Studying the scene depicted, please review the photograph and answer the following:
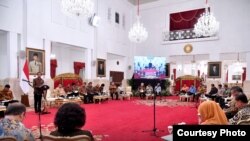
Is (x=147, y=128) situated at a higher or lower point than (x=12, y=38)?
lower

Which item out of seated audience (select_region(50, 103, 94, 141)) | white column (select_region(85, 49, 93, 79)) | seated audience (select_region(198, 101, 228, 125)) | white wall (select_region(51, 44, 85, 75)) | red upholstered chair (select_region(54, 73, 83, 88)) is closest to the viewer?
Answer: seated audience (select_region(50, 103, 94, 141))

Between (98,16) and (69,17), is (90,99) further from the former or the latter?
(98,16)

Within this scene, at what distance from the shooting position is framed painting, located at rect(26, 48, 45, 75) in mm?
9828

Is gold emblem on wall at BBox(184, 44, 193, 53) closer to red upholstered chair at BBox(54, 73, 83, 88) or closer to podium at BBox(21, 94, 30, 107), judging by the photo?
red upholstered chair at BBox(54, 73, 83, 88)

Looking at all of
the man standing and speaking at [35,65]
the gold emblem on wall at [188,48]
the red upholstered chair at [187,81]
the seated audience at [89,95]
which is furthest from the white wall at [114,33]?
the gold emblem on wall at [188,48]

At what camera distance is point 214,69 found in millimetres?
14875

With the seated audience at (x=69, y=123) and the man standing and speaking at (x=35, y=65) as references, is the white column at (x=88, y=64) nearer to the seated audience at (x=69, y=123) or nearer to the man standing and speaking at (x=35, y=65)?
the man standing and speaking at (x=35, y=65)

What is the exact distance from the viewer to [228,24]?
14523 millimetres

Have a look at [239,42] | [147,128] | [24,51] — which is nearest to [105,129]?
[147,128]

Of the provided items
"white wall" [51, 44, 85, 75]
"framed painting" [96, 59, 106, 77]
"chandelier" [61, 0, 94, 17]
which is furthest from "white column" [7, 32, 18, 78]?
"white wall" [51, 44, 85, 75]

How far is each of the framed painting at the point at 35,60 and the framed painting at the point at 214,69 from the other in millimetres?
10717

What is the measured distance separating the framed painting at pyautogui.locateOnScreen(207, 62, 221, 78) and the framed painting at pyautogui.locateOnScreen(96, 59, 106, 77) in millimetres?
7151

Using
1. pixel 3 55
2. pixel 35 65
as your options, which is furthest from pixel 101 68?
pixel 3 55

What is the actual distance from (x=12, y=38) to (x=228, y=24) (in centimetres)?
1280
